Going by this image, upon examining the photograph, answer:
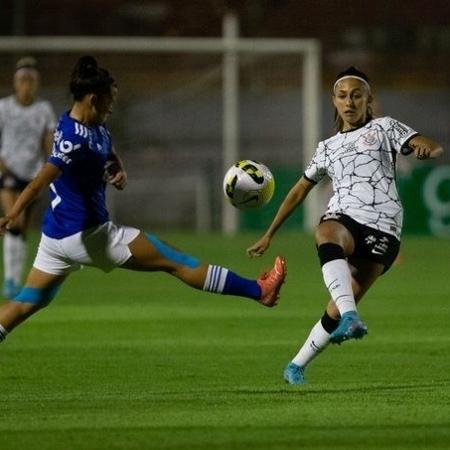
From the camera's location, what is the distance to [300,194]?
34.0 feet

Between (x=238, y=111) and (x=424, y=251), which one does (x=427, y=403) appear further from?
(x=238, y=111)

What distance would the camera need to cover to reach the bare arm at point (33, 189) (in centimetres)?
980

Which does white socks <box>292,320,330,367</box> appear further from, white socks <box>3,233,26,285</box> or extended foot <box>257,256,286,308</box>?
white socks <box>3,233,26,285</box>

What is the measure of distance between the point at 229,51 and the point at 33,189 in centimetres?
2400

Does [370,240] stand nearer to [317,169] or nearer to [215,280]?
[317,169]

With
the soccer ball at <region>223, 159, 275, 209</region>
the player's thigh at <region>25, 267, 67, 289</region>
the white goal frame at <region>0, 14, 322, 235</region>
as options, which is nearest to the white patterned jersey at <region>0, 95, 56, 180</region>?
the soccer ball at <region>223, 159, 275, 209</region>

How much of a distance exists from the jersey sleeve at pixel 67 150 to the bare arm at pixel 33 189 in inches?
1.9

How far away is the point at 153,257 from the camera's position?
10.0 metres

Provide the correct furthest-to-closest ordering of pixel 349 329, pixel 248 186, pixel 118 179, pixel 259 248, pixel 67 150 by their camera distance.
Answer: pixel 248 186 < pixel 259 248 < pixel 118 179 < pixel 67 150 < pixel 349 329

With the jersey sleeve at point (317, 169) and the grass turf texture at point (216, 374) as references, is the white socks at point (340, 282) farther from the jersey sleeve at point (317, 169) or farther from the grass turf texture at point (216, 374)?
the jersey sleeve at point (317, 169)

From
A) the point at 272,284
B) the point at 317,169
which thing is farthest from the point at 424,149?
the point at 272,284

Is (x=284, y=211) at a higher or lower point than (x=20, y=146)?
higher

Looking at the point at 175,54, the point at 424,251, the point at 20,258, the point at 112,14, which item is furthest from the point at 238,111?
the point at 20,258

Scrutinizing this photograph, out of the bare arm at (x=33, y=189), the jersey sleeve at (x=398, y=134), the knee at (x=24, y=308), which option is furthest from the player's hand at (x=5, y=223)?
the jersey sleeve at (x=398, y=134)
